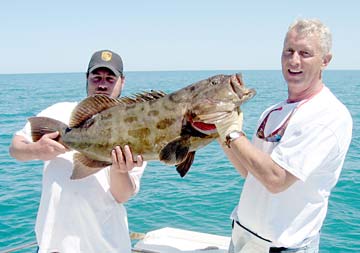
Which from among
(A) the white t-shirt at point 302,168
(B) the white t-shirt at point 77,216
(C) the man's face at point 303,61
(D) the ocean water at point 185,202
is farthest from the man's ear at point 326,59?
(D) the ocean water at point 185,202

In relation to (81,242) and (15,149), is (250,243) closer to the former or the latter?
(81,242)

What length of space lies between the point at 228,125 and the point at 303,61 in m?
0.80

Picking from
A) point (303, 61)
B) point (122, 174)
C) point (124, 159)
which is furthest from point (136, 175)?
point (303, 61)

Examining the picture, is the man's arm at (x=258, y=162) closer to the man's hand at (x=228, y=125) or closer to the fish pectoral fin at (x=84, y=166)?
the man's hand at (x=228, y=125)

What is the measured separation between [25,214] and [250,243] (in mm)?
8717

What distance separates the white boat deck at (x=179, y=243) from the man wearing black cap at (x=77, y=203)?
1.60 meters

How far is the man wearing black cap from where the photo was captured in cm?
340

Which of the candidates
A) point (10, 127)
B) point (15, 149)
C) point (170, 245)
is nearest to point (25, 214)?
point (170, 245)

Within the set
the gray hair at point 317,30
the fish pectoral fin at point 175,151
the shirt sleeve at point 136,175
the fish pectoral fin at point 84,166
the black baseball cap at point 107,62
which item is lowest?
the shirt sleeve at point 136,175

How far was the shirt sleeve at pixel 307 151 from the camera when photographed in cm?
305

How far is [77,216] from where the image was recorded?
11.2ft

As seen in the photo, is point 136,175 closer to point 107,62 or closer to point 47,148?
point 47,148

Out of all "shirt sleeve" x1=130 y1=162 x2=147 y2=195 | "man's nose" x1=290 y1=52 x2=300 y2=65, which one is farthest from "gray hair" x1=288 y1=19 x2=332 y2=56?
"shirt sleeve" x1=130 y1=162 x2=147 y2=195

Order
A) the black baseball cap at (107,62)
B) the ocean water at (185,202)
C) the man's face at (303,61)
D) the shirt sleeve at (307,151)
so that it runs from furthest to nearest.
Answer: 1. the ocean water at (185,202)
2. the black baseball cap at (107,62)
3. the man's face at (303,61)
4. the shirt sleeve at (307,151)
